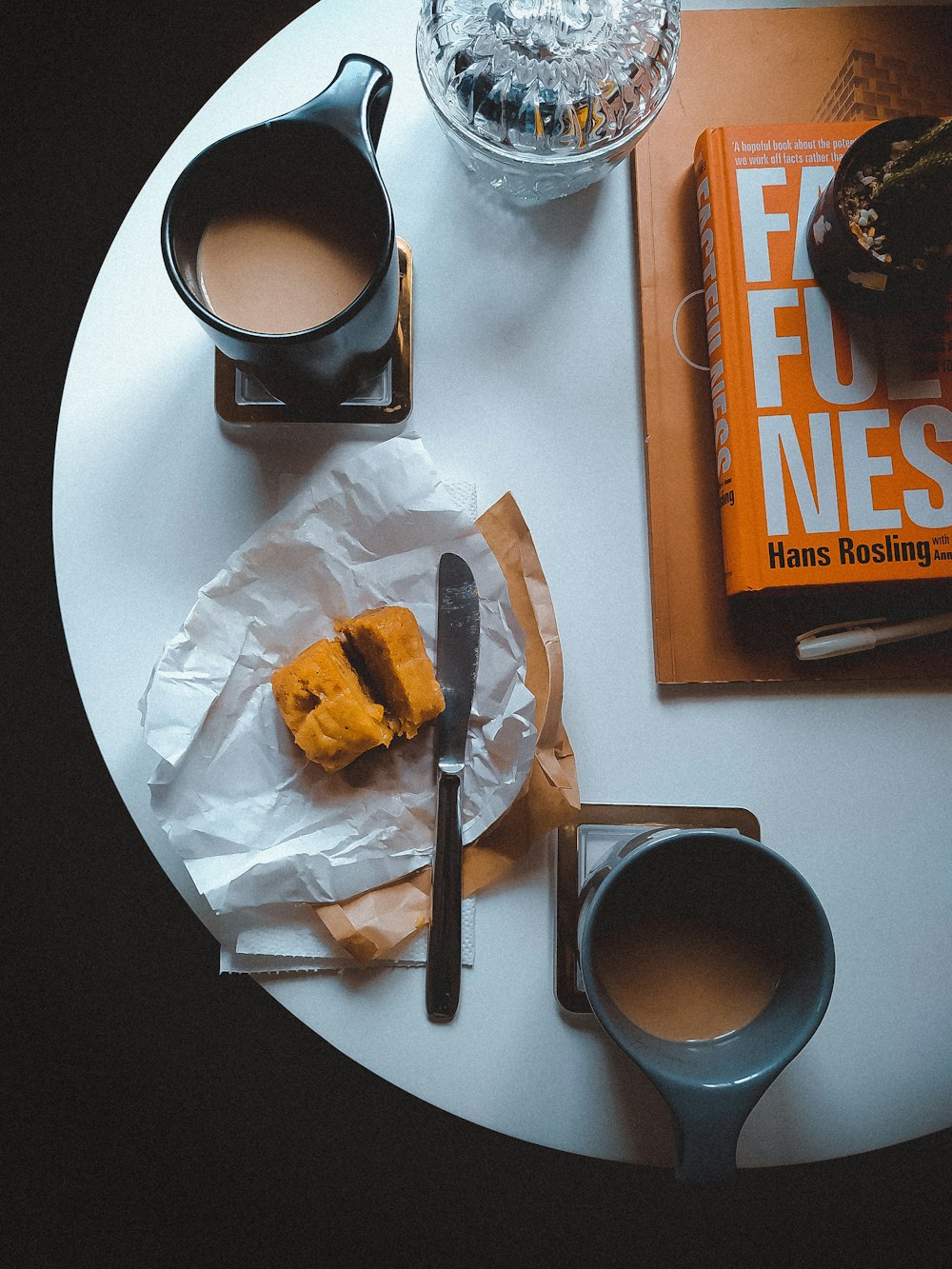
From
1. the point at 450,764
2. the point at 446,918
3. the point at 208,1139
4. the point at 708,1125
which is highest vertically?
the point at 450,764

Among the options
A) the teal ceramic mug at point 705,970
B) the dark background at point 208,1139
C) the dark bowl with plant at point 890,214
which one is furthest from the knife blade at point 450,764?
the dark background at point 208,1139

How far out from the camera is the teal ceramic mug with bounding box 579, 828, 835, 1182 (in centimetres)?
55

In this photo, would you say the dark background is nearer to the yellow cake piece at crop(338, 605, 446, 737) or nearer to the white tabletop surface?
the white tabletop surface

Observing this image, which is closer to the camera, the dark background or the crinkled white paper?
the crinkled white paper

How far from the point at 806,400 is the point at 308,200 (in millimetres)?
404

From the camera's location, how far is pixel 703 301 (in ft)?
2.42

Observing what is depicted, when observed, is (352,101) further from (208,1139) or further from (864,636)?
(208,1139)

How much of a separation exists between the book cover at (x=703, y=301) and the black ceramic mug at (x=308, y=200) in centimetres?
24

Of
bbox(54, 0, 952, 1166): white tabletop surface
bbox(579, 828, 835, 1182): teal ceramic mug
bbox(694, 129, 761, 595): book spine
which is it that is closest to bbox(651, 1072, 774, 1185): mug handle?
bbox(579, 828, 835, 1182): teal ceramic mug

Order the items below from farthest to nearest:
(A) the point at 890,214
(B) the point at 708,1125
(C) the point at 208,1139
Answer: (C) the point at 208,1139, (A) the point at 890,214, (B) the point at 708,1125

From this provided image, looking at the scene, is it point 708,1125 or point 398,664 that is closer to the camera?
point 708,1125

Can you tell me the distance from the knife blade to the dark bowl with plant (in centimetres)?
37

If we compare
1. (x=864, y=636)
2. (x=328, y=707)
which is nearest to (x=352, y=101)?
(x=328, y=707)

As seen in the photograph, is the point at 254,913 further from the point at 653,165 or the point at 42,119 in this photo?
the point at 42,119
